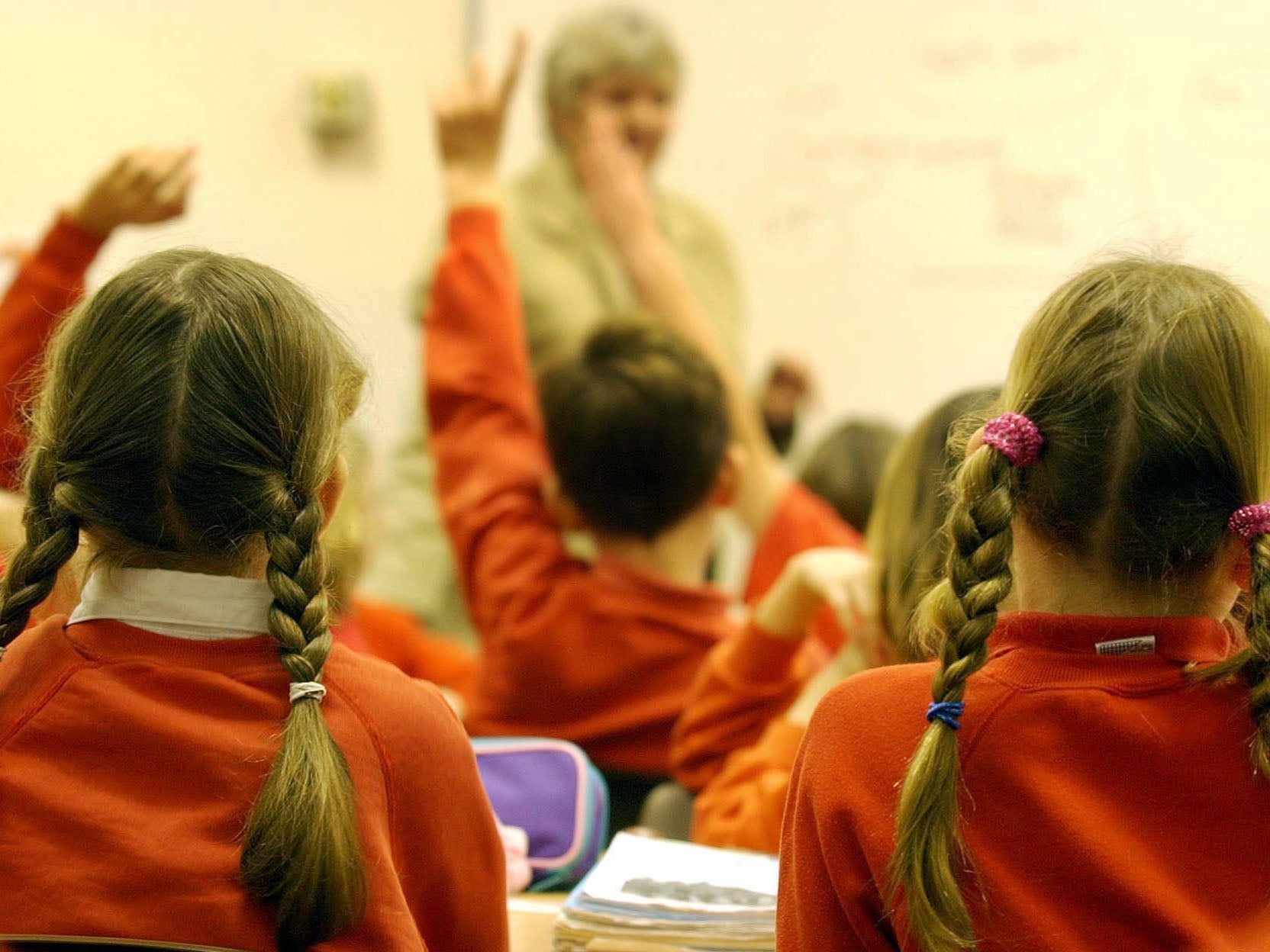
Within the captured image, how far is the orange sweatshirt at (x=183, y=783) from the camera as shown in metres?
0.81

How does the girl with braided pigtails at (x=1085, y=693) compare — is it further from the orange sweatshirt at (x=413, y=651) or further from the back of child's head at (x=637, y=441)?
the orange sweatshirt at (x=413, y=651)

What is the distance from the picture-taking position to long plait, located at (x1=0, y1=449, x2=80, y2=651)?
34.0 inches

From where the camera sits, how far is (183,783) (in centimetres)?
84

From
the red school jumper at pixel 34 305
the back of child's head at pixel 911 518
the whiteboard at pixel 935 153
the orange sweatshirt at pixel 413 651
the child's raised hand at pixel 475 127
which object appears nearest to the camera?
the back of child's head at pixel 911 518

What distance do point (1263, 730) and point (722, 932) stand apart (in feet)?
1.31

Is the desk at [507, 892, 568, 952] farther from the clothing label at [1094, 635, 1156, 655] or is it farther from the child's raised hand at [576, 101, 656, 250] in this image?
the child's raised hand at [576, 101, 656, 250]

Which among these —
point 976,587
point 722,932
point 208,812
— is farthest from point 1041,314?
point 208,812

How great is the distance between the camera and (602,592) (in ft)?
5.19

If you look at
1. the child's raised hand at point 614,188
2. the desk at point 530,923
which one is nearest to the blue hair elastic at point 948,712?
the desk at point 530,923

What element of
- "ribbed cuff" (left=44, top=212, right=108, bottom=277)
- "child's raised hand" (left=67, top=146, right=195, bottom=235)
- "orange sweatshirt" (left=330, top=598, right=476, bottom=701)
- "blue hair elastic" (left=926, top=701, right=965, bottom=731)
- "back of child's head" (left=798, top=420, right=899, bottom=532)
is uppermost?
"child's raised hand" (left=67, top=146, right=195, bottom=235)

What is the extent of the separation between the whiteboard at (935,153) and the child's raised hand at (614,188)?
65cm

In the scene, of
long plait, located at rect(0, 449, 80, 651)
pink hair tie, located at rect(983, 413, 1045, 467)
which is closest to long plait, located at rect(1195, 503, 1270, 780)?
pink hair tie, located at rect(983, 413, 1045, 467)

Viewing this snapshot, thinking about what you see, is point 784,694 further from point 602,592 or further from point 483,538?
point 483,538

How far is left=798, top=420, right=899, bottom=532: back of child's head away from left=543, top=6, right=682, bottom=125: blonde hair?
0.84 m
